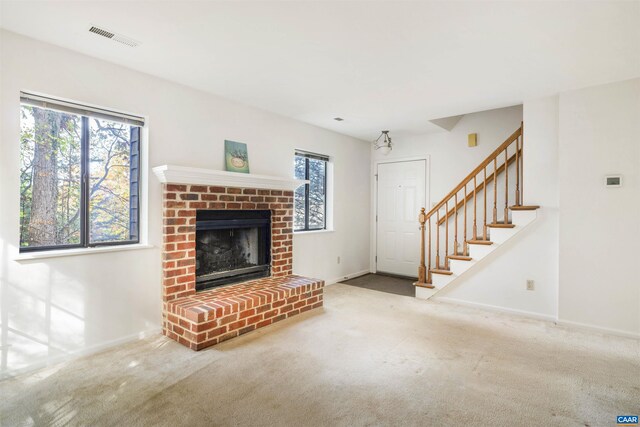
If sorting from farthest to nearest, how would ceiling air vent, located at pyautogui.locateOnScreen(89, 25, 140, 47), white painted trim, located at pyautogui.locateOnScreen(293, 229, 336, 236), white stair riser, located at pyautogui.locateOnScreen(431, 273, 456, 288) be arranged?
white painted trim, located at pyautogui.locateOnScreen(293, 229, 336, 236)
white stair riser, located at pyautogui.locateOnScreen(431, 273, 456, 288)
ceiling air vent, located at pyautogui.locateOnScreen(89, 25, 140, 47)

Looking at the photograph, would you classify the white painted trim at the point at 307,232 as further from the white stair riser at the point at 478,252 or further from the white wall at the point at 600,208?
the white wall at the point at 600,208

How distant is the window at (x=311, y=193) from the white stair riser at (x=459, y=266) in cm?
193

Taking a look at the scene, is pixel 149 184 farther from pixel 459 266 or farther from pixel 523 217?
pixel 523 217

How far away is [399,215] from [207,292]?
11.4 ft

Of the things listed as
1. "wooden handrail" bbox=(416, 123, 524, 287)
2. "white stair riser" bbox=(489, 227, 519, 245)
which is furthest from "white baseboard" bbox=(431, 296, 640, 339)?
"white stair riser" bbox=(489, 227, 519, 245)

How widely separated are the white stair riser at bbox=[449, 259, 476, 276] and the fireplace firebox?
7.55 ft

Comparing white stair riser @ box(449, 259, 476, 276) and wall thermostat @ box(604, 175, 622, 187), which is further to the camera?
white stair riser @ box(449, 259, 476, 276)

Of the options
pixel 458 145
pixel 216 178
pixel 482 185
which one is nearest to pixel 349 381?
pixel 216 178

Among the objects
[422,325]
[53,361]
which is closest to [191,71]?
[53,361]

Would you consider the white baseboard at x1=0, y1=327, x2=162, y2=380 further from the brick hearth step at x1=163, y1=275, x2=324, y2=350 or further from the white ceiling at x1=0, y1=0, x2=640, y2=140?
the white ceiling at x1=0, y1=0, x2=640, y2=140

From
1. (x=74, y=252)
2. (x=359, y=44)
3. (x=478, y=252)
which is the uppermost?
(x=359, y=44)

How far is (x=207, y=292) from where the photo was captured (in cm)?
336

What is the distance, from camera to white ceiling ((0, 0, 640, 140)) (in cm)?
200

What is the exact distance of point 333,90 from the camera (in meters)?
3.34
